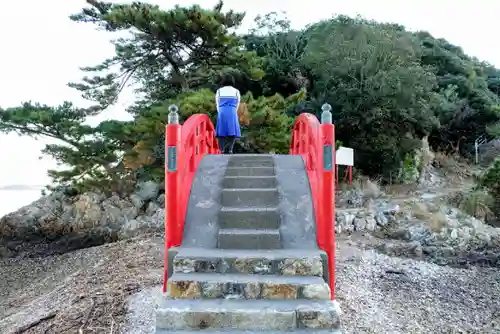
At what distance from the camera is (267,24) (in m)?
18.5

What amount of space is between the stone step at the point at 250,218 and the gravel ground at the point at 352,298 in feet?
3.33

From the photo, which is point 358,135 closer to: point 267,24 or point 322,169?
point 267,24

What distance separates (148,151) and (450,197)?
22.3 feet

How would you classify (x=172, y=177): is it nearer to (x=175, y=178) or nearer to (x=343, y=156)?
(x=175, y=178)

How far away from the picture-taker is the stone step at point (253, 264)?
330cm

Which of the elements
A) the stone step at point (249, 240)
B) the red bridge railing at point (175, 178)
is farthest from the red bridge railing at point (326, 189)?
the red bridge railing at point (175, 178)

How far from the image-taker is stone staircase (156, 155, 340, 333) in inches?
114

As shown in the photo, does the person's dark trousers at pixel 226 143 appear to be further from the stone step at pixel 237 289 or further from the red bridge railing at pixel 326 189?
the stone step at pixel 237 289

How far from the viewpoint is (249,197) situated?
418cm

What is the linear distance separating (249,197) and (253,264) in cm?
96

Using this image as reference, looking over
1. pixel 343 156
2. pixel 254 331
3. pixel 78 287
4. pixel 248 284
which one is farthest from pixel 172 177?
pixel 343 156

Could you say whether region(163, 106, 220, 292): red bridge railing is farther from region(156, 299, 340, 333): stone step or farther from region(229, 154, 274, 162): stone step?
region(229, 154, 274, 162): stone step

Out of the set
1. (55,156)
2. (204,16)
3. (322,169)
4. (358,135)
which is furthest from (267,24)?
(322,169)

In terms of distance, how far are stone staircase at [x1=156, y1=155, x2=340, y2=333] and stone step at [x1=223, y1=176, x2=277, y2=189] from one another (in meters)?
0.35
